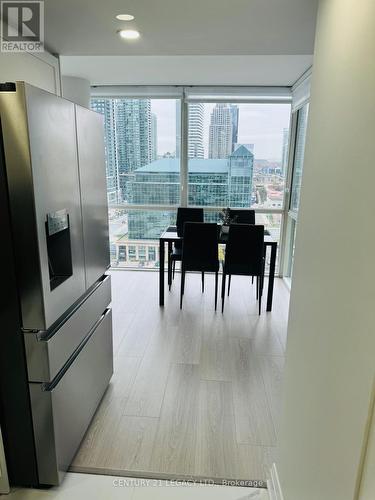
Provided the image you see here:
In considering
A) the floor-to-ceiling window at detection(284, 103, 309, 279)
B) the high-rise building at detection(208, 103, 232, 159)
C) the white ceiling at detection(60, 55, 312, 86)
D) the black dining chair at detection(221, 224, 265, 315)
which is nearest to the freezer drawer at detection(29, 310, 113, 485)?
the black dining chair at detection(221, 224, 265, 315)

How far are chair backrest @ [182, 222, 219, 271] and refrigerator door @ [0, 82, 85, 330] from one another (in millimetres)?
2068

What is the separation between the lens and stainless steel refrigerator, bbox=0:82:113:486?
1.32m

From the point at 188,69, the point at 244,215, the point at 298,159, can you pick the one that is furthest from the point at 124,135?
the point at 298,159

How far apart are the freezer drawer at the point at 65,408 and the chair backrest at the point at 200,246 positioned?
5.60 ft

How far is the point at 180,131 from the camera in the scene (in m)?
4.75

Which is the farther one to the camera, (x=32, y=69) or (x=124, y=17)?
(x=32, y=69)

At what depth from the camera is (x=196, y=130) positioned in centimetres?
475

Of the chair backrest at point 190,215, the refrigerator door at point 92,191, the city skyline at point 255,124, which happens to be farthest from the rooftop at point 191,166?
the refrigerator door at point 92,191

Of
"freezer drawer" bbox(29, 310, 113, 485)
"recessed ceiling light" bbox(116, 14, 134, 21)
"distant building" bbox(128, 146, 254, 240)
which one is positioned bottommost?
"freezer drawer" bbox(29, 310, 113, 485)

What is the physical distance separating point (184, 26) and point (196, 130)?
296cm

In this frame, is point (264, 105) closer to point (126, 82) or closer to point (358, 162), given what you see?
point (126, 82)

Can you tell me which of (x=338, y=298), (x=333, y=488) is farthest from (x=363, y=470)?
(x=338, y=298)

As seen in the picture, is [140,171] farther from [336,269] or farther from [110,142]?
[336,269]

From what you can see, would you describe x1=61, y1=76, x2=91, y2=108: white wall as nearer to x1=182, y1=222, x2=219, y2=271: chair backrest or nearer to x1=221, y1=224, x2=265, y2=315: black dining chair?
x1=182, y1=222, x2=219, y2=271: chair backrest
